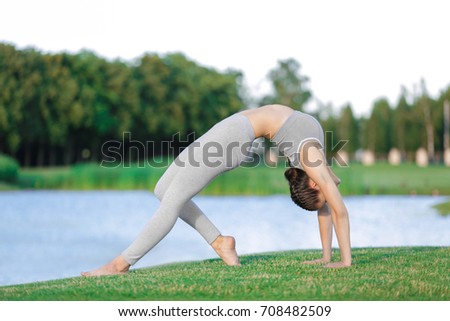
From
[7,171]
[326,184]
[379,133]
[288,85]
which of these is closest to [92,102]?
[7,171]

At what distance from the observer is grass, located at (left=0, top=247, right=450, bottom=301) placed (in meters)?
3.95

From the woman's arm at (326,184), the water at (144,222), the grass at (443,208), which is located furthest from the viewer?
the grass at (443,208)

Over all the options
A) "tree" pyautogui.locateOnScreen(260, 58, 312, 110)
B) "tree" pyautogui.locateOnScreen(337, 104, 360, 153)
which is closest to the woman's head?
"tree" pyautogui.locateOnScreen(260, 58, 312, 110)

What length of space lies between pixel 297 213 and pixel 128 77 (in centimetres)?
2318

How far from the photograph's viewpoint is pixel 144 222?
50.5ft

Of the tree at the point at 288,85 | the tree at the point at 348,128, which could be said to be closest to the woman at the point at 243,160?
the tree at the point at 288,85

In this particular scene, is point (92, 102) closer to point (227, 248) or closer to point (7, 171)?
point (7, 171)

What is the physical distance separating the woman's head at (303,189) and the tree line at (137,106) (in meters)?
29.4

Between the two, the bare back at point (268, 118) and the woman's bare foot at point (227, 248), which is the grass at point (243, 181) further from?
the bare back at point (268, 118)

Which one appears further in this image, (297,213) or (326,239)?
(297,213)

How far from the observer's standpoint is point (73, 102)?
114 feet

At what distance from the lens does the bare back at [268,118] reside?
444 centimetres
